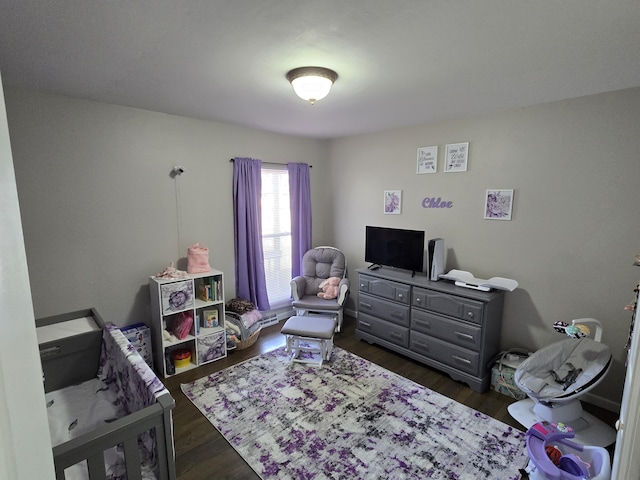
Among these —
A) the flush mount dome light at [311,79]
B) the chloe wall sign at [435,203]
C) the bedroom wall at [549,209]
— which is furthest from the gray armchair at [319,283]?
the flush mount dome light at [311,79]

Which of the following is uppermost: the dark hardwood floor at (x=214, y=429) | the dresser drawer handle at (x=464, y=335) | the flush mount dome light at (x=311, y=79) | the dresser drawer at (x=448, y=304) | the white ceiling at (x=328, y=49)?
the white ceiling at (x=328, y=49)

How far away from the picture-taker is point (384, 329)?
353 centimetres

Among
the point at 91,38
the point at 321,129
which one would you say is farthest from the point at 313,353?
the point at 91,38

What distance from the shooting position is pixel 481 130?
3.07m

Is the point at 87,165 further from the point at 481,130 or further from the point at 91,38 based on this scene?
the point at 481,130

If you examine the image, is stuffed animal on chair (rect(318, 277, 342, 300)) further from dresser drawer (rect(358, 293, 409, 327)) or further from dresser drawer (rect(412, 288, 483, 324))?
dresser drawer (rect(412, 288, 483, 324))

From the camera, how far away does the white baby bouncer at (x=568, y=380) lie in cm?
222

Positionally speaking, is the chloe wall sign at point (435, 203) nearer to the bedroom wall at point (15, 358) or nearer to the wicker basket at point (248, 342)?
the wicker basket at point (248, 342)

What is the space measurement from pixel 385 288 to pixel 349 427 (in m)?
1.49

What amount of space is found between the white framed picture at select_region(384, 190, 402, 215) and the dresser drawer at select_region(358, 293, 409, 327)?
3.52 ft

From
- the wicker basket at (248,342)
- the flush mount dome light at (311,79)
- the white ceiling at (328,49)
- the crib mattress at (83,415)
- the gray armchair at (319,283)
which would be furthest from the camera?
the gray armchair at (319,283)

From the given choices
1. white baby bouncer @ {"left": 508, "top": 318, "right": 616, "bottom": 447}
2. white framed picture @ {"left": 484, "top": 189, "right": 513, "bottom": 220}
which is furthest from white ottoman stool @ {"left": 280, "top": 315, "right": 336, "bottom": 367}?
white framed picture @ {"left": 484, "top": 189, "right": 513, "bottom": 220}

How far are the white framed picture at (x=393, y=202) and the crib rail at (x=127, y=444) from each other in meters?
3.06

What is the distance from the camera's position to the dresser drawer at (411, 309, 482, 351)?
283 cm
